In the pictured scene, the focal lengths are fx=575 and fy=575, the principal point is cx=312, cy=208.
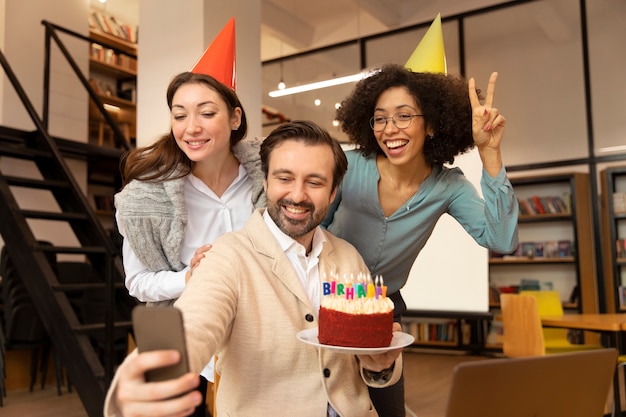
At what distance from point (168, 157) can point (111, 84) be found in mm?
7324

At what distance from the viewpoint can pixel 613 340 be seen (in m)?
4.28

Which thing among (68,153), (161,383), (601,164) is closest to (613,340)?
(601,164)

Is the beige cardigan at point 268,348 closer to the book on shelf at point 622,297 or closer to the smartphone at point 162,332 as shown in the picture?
the smartphone at point 162,332

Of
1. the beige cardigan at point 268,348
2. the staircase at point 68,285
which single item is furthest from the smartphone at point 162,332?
the staircase at point 68,285

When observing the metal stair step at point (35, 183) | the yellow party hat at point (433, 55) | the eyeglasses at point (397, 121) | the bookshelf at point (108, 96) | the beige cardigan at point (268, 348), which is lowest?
the beige cardigan at point (268, 348)

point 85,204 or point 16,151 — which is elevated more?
point 16,151

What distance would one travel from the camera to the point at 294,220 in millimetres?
1418

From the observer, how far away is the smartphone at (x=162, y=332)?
0.62 metres

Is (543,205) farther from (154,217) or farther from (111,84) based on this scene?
(154,217)

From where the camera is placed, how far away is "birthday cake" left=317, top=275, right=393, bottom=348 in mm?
1218

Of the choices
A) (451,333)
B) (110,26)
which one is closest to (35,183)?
(110,26)

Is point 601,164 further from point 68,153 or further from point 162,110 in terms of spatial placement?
point 68,153

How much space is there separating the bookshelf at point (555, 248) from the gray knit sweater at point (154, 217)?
20.2 feet

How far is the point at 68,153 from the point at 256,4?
3.01 metres
